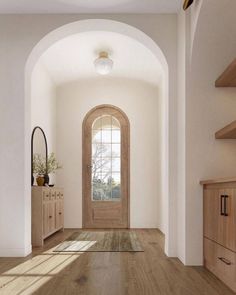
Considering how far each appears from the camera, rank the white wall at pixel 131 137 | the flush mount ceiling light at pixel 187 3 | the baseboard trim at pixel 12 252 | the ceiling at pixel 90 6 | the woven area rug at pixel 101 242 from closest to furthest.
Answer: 1. the flush mount ceiling light at pixel 187 3
2. the ceiling at pixel 90 6
3. the baseboard trim at pixel 12 252
4. the woven area rug at pixel 101 242
5. the white wall at pixel 131 137

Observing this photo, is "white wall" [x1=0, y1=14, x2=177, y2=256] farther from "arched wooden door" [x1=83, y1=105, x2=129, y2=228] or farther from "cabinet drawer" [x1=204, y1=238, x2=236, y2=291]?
"arched wooden door" [x1=83, y1=105, x2=129, y2=228]

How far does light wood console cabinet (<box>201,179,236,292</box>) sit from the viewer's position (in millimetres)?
2985

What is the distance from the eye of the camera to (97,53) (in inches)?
241

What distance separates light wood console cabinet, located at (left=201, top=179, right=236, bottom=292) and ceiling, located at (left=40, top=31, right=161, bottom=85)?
8.55 ft

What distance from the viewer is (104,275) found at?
344cm

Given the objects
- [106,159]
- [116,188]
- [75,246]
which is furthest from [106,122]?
[75,246]

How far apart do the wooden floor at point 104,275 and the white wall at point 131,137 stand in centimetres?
291

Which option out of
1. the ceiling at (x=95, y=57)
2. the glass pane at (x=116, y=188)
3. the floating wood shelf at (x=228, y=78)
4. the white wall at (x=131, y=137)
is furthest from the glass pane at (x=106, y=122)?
the floating wood shelf at (x=228, y=78)

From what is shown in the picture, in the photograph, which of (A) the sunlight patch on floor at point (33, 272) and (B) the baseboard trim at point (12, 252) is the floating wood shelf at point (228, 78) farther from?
(B) the baseboard trim at point (12, 252)

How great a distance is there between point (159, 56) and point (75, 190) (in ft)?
11.9

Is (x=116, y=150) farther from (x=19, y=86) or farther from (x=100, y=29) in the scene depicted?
(x=19, y=86)

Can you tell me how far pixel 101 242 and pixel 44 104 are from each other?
7.94 ft

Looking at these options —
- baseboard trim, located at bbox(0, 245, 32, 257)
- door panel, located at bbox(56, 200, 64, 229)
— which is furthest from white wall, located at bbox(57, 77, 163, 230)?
baseboard trim, located at bbox(0, 245, 32, 257)

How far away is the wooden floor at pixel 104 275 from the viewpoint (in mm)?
2959
